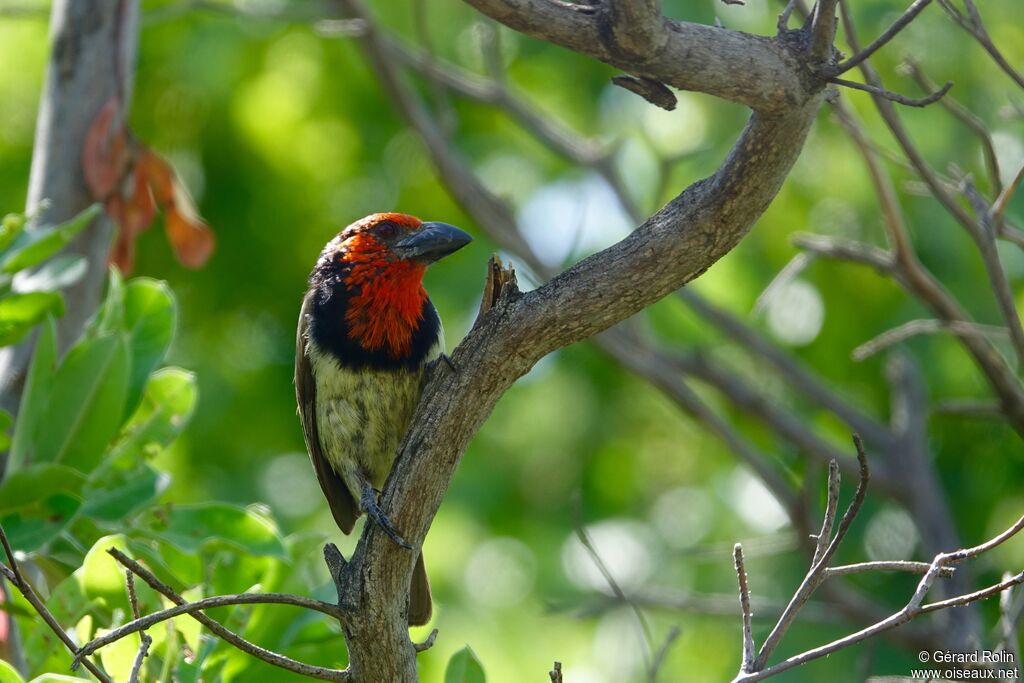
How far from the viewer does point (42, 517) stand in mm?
3318

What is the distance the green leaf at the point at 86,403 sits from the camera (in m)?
3.41

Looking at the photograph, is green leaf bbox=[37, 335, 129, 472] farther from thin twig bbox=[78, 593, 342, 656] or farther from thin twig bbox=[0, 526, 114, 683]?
thin twig bbox=[78, 593, 342, 656]

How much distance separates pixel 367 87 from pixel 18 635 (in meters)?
4.69

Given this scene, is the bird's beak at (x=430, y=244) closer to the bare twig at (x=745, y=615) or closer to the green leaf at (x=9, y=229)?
the green leaf at (x=9, y=229)

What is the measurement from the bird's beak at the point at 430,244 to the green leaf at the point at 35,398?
3.38 feet

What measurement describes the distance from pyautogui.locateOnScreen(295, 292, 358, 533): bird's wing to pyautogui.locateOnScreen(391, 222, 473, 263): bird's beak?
1.13 ft

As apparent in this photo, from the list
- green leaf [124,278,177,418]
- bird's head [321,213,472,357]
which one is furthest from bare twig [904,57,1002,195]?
green leaf [124,278,177,418]

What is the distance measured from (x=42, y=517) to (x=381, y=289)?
113 centimetres

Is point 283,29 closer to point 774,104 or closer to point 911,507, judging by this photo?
point 911,507

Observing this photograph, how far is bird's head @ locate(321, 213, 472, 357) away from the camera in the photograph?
3512 millimetres

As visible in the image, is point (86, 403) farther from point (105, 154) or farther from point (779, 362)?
point (779, 362)

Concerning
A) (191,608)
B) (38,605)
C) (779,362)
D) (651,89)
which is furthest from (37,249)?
(779,362)

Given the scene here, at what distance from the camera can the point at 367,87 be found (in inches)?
294

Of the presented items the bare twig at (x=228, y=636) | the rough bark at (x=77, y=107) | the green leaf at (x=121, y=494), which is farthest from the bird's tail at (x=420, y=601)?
the rough bark at (x=77, y=107)
